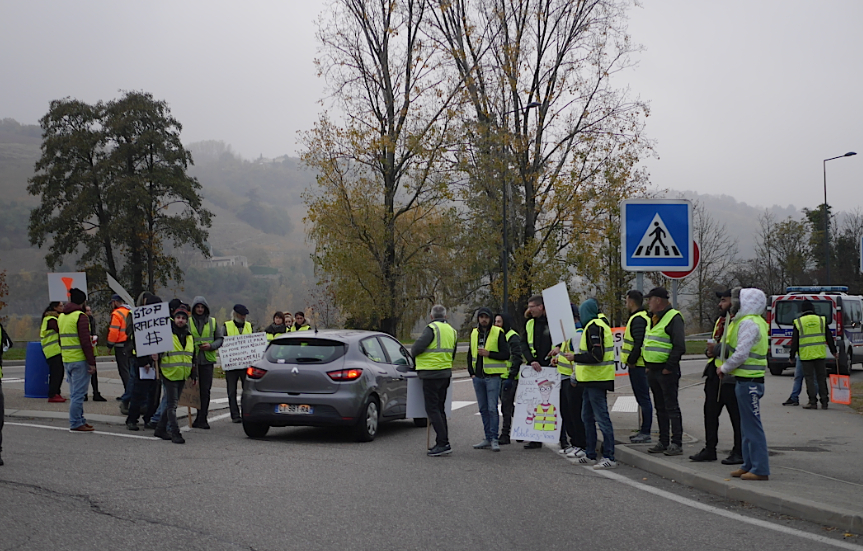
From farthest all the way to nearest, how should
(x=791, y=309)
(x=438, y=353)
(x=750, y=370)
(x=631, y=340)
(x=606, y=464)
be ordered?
(x=791, y=309), (x=631, y=340), (x=438, y=353), (x=606, y=464), (x=750, y=370)

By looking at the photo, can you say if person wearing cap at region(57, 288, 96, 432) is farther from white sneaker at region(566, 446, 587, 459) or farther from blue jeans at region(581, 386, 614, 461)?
blue jeans at region(581, 386, 614, 461)

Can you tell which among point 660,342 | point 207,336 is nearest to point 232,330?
point 207,336

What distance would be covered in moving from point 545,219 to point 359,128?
9361 millimetres

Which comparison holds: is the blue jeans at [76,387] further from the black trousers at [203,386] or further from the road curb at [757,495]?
the road curb at [757,495]

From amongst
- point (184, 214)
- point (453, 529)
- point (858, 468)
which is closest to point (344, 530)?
point (453, 529)

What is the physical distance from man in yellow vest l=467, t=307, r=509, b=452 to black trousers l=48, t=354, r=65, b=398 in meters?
8.35

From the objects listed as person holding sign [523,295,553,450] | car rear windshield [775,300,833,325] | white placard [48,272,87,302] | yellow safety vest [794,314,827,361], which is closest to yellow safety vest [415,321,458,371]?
person holding sign [523,295,553,450]

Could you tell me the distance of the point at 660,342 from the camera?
387 inches

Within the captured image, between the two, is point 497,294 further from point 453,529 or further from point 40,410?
point 453,529

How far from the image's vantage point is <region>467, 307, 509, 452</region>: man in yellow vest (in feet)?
36.4

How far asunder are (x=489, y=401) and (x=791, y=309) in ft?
55.7

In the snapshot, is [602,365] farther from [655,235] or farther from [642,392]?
[655,235]

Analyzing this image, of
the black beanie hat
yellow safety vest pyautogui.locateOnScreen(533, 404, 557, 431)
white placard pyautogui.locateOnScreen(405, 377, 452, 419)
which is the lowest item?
yellow safety vest pyautogui.locateOnScreen(533, 404, 557, 431)

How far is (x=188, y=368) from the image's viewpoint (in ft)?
39.1
